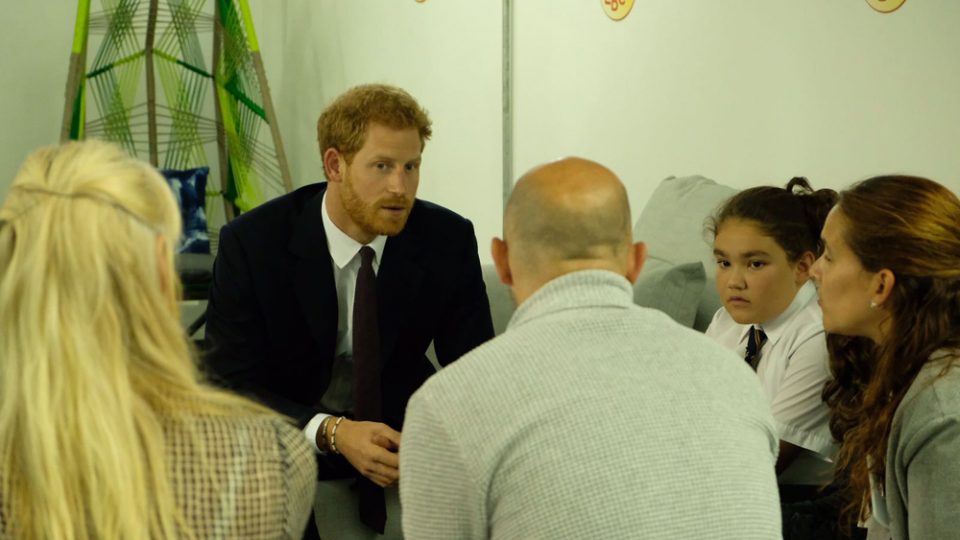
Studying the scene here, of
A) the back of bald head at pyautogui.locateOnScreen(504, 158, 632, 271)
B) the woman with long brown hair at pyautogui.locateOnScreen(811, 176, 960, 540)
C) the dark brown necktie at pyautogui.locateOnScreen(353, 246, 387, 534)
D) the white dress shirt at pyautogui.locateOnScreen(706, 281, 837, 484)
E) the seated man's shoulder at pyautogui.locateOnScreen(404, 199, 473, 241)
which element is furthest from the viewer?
the seated man's shoulder at pyautogui.locateOnScreen(404, 199, 473, 241)

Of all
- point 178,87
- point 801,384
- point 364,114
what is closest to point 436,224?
point 364,114

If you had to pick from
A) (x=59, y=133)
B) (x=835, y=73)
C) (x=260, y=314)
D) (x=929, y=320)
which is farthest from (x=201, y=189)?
(x=929, y=320)

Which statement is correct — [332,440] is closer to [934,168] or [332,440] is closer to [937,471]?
[937,471]

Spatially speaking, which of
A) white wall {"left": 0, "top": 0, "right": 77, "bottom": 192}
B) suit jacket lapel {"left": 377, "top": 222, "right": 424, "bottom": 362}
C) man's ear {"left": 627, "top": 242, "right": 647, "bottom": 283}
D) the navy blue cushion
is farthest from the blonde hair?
white wall {"left": 0, "top": 0, "right": 77, "bottom": 192}

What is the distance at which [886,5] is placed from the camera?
9.01 feet

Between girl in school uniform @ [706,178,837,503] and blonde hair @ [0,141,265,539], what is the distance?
1.35 m

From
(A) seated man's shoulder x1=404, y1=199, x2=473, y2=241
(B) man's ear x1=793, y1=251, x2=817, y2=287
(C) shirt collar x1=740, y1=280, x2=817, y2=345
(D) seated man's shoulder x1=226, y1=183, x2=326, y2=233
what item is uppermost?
(D) seated man's shoulder x1=226, y1=183, x2=326, y2=233

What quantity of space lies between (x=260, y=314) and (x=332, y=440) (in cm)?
34

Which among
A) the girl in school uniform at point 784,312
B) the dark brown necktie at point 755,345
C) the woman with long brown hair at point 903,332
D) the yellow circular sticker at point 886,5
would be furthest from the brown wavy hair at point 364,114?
the yellow circular sticker at point 886,5

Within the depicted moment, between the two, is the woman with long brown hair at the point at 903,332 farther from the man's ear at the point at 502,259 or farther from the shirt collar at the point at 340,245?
the shirt collar at the point at 340,245

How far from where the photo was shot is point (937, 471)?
1.52m

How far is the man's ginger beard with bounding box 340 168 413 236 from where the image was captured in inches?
93.0

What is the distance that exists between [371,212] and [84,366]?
129 cm

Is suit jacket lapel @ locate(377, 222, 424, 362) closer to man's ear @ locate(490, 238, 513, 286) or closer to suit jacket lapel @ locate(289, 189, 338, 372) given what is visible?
suit jacket lapel @ locate(289, 189, 338, 372)
